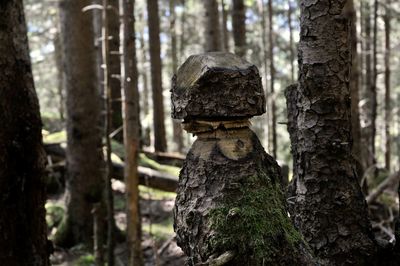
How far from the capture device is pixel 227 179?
2.24 meters

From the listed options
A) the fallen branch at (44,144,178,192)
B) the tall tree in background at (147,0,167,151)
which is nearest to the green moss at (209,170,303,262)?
the fallen branch at (44,144,178,192)

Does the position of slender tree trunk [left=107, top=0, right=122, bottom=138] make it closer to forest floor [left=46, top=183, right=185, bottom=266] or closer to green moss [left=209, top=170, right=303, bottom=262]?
forest floor [left=46, top=183, right=185, bottom=266]

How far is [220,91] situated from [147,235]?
7.52 meters

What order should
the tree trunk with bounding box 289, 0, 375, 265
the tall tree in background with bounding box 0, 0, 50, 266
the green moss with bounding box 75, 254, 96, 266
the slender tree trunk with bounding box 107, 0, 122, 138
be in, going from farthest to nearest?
the slender tree trunk with bounding box 107, 0, 122, 138, the green moss with bounding box 75, 254, 96, 266, the tall tree in background with bounding box 0, 0, 50, 266, the tree trunk with bounding box 289, 0, 375, 265

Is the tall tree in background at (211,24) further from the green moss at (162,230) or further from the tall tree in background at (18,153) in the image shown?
the tall tree in background at (18,153)

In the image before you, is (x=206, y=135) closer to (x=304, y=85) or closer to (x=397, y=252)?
(x=304, y=85)

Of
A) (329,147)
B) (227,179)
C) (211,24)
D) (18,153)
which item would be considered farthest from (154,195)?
(227,179)

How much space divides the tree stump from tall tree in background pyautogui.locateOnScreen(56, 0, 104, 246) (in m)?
6.85

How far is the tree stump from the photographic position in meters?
2.12

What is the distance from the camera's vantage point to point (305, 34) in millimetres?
3281

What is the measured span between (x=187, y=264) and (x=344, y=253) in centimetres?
131

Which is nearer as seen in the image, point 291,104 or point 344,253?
point 344,253

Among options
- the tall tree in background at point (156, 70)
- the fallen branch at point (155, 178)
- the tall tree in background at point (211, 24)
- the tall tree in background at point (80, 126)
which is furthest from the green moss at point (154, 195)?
the tall tree in background at point (156, 70)

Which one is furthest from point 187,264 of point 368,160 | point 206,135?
point 368,160
